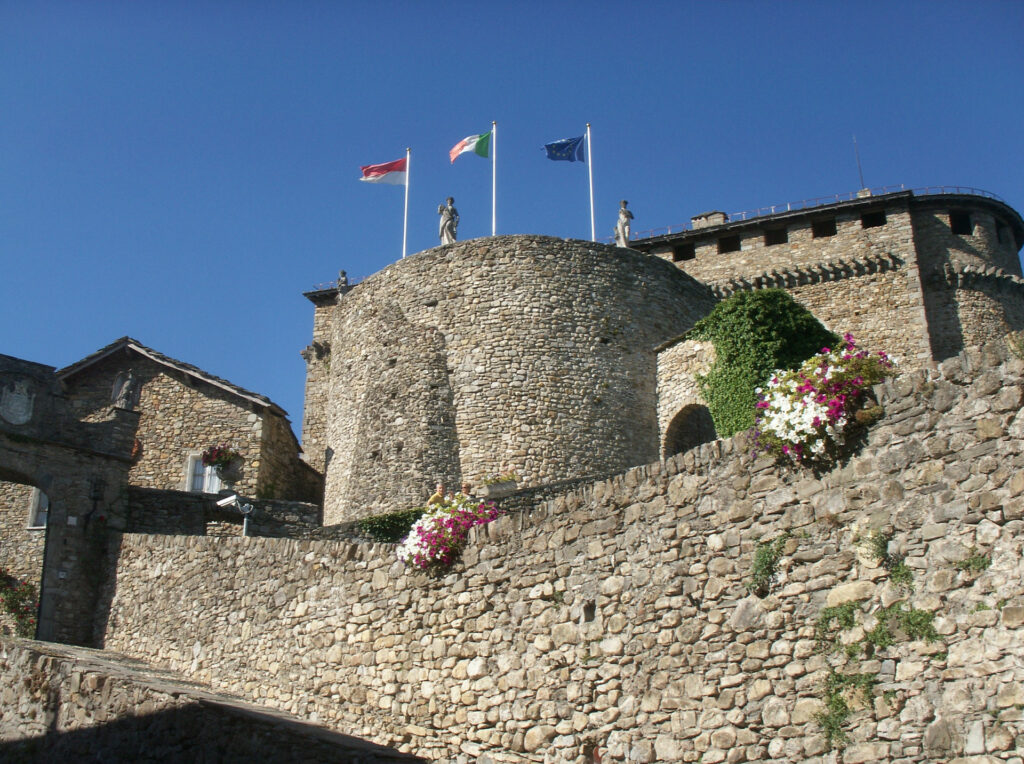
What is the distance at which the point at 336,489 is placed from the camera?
76.8 feet

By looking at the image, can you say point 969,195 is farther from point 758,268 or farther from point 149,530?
point 149,530

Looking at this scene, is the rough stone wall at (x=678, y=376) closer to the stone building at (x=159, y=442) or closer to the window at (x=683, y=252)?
the stone building at (x=159, y=442)

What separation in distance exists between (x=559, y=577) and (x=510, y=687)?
1.23 m

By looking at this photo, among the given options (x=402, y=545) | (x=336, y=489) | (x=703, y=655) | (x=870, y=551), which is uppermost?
(x=336, y=489)

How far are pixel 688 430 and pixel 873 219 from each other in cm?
1216

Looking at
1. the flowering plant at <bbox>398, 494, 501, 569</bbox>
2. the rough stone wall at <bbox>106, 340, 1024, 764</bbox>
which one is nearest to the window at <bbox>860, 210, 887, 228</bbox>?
the flowering plant at <bbox>398, 494, 501, 569</bbox>

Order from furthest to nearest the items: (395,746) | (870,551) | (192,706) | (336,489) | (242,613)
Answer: (336,489), (242,613), (395,746), (192,706), (870,551)

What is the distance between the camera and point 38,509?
21.8 meters

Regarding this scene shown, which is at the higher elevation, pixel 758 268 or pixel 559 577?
pixel 758 268

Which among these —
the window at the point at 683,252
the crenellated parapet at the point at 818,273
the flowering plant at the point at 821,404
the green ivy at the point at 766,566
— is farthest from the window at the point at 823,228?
the green ivy at the point at 766,566

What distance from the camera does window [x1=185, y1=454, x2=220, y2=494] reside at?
2389 centimetres

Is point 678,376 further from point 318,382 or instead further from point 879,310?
point 318,382

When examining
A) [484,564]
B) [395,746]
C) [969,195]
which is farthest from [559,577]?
[969,195]

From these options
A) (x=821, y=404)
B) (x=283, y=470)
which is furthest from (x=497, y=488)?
(x=821, y=404)
